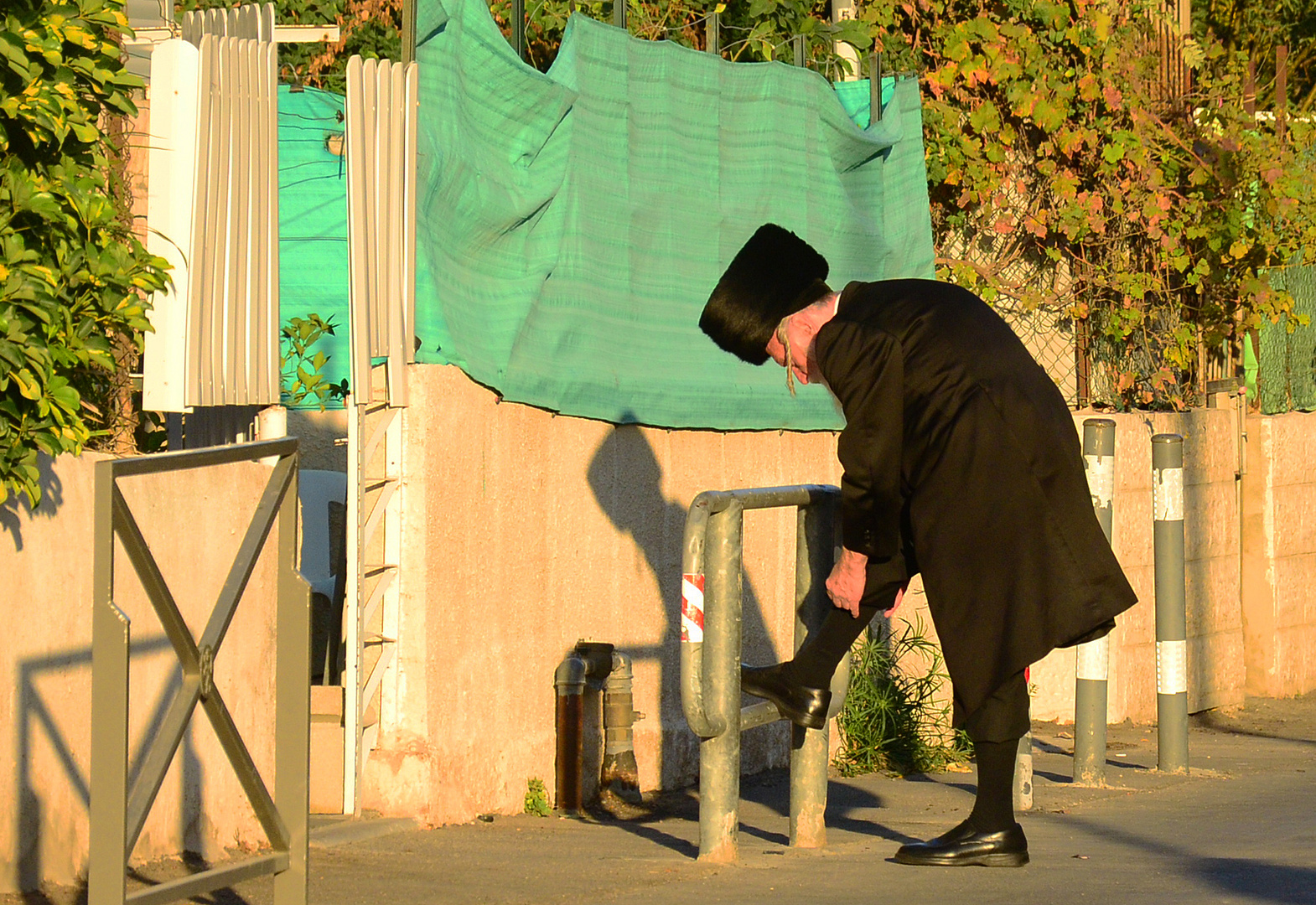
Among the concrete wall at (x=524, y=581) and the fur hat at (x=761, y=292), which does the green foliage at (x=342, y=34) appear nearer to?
the concrete wall at (x=524, y=581)

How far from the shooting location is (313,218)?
6.86 meters

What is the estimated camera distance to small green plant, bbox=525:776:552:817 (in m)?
6.26

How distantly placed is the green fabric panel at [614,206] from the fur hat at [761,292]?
3.68 ft

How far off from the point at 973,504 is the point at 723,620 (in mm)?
727

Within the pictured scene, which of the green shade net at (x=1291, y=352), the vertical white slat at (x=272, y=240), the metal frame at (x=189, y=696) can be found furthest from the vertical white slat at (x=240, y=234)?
the green shade net at (x=1291, y=352)

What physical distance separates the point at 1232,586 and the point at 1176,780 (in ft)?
11.6

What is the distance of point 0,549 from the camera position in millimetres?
4281

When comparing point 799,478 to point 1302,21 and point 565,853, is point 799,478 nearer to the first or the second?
point 565,853

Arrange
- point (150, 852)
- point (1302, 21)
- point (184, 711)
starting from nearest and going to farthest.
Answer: point (184, 711)
point (150, 852)
point (1302, 21)

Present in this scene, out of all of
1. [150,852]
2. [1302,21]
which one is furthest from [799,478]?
[1302,21]

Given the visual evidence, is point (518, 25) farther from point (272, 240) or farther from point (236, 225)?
point (236, 225)

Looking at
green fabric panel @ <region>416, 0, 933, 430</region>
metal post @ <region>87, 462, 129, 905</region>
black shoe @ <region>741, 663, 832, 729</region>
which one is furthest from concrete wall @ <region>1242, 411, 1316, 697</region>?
metal post @ <region>87, 462, 129, 905</region>

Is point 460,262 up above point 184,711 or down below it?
above

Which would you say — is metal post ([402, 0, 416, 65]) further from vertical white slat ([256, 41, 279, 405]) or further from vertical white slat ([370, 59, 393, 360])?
vertical white slat ([256, 41, 279, 405])
